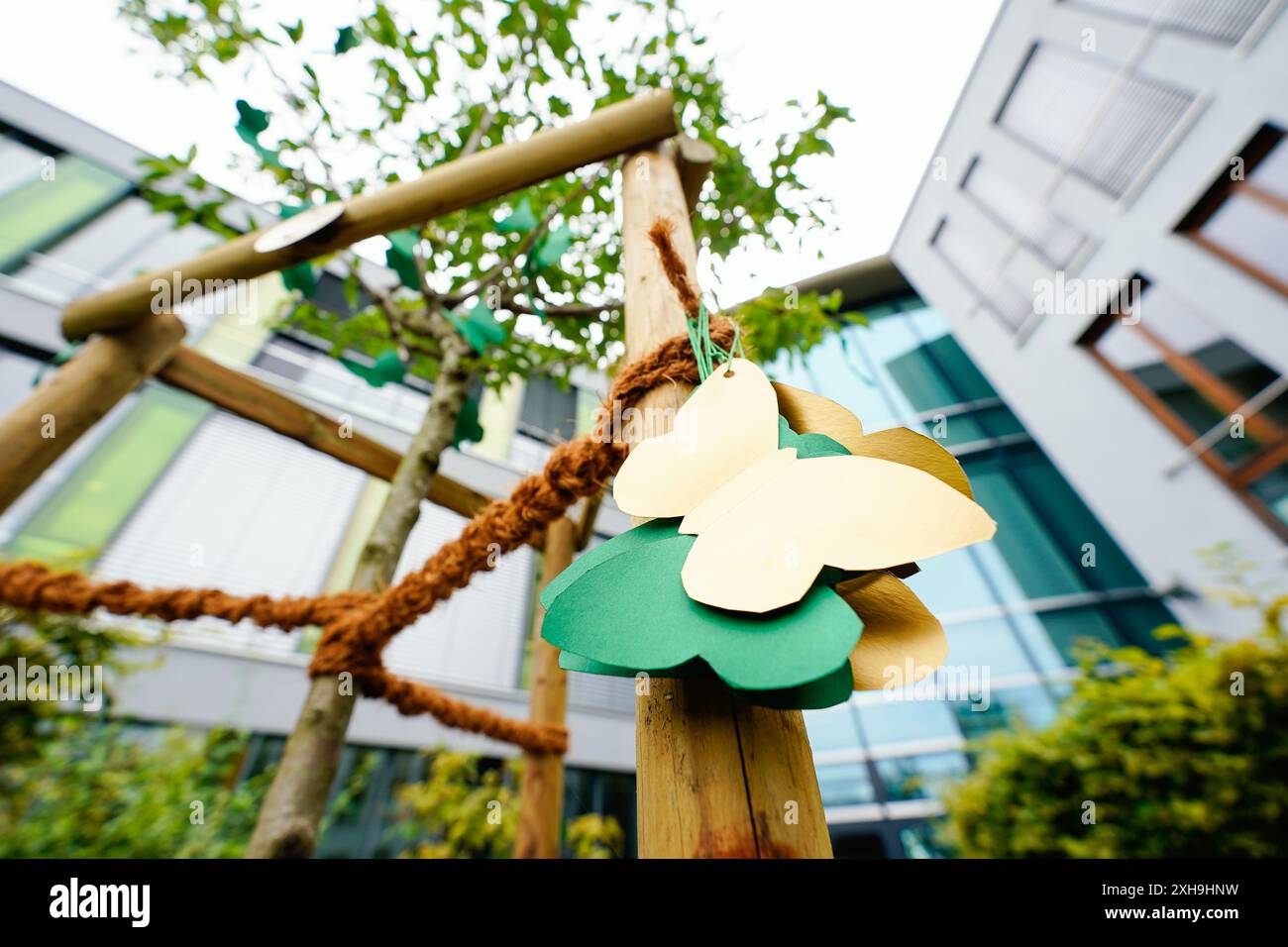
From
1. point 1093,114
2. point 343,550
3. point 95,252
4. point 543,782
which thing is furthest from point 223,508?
point 1093,114

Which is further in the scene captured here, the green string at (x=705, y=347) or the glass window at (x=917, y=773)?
the glass window at (x=917, y=773)

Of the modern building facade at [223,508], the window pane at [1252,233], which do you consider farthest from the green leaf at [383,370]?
the window pane at [1252,233]

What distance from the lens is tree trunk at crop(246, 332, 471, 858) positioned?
974mm

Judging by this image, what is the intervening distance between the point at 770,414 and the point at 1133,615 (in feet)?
19.8

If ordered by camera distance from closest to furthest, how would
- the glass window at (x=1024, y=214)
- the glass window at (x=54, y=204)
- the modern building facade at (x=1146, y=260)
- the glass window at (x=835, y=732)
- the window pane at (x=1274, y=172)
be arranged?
the window pane at (x=1274, y=172) → the modern building facade at (x=1146, y=260) → the glass window at (x=1024, y=214) → the glass window at (x=835, y=732) → the glass window at (x=54, y=204)

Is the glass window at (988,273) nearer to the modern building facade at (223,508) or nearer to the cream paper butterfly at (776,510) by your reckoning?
the modern building facade at (223,508)

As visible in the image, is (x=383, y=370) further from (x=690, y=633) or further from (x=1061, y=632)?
(x=1061, y=632)

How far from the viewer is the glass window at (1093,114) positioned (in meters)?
3.97

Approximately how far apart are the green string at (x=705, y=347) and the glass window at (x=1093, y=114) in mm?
5582

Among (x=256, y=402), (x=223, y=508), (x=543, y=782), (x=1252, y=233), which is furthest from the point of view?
(x=223, y=508)

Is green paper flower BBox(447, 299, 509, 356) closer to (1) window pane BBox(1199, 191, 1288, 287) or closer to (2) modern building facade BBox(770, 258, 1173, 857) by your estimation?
(2) modern building facade BBox(770, 258, 1173, 857)

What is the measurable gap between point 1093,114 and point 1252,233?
1879 mm

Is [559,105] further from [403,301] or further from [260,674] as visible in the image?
[260,674]

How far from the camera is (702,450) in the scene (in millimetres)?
440
